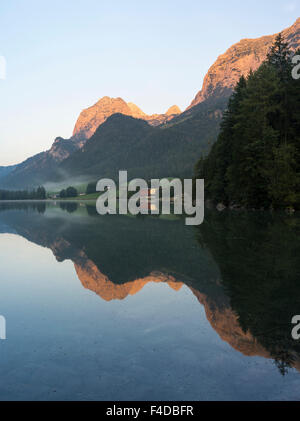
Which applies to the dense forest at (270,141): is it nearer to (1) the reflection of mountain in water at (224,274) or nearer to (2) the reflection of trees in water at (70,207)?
(1) the reflection of mountain in water at (224,274)

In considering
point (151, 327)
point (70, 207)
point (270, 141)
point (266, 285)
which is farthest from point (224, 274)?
point (70, 207)

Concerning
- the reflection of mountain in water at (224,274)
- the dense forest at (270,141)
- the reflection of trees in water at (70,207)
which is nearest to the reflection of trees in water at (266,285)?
the reflection of mountain in water at (224,274)

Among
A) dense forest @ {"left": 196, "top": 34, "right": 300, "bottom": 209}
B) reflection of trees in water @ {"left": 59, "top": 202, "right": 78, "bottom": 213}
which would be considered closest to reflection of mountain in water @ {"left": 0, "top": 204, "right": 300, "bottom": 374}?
dense forest @ {"left": 196, "top": 34, "right": 300, "bottom": 209}

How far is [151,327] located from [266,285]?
224 inches

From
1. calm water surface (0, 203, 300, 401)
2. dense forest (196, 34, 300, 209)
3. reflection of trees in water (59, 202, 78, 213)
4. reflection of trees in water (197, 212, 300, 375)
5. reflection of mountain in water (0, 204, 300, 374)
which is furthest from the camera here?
reflection of trees in water (59, 202, 78, 213)

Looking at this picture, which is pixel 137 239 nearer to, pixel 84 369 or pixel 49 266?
pixel 49 266

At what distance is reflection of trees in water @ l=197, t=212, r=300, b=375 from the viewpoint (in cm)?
820

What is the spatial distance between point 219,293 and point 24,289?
25.0 ft

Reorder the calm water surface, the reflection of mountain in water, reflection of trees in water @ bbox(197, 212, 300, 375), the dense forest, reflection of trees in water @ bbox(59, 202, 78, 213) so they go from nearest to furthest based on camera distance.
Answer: the calm water surface, reflection of trees in water @ bbox(197, 212, 300, 375), the reflection of mountain in water, the dense forest, reflection of trees in water @ bbox(59, 202, 78, 213)

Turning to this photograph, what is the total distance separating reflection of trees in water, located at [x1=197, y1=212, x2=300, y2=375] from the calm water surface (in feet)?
0.14

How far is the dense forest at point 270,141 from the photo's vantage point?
181ft

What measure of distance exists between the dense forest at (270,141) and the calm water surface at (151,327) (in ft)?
129

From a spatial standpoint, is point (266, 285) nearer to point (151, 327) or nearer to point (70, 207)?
point (151, 327)

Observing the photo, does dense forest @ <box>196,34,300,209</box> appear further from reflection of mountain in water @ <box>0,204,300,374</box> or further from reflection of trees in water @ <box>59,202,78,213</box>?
reflection of trees in water @ <box>59,202,78,213</box>
